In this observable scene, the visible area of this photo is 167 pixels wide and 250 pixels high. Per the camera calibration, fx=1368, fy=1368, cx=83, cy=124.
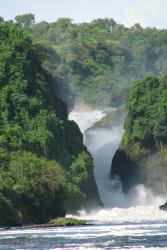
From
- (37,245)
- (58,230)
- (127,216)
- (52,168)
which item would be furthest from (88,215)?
(37,245)

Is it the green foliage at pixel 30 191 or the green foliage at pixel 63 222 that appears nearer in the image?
the green foliage at pixel 63 222

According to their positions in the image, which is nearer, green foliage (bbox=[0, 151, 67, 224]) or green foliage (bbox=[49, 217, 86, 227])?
green foliage (bbox=[49, 217, 86, 227])

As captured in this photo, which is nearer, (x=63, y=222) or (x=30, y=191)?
(x=63, y=222)

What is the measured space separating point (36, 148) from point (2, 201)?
5322cm

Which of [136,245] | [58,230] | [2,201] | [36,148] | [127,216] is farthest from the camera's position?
[36,148]

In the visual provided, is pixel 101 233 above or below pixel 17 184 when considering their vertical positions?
below

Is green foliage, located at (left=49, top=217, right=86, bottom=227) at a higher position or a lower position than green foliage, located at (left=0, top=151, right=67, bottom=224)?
lower

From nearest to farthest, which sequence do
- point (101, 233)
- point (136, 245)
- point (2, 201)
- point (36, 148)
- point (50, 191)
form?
point (136, 245), point (101, 233), point (2, 201), point (50, 191), point (36, 148)

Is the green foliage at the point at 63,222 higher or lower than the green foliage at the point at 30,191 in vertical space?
lower

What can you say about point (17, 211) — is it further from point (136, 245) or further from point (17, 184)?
point (136, 245)

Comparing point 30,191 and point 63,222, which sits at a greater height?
point 30,191

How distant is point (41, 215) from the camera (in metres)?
149

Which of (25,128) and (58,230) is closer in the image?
(58,230)

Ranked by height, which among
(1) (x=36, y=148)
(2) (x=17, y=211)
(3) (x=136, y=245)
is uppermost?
(1) (x=36, y=148)
